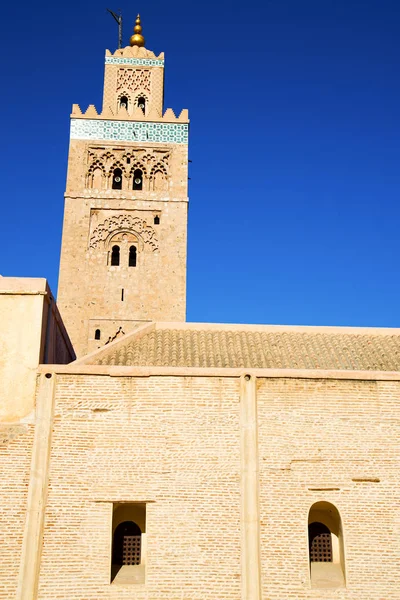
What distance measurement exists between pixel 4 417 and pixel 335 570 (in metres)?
5.65

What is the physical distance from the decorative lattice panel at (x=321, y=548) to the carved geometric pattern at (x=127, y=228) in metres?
13.0

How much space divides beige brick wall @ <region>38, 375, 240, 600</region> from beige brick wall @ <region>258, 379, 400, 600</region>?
0.56 m

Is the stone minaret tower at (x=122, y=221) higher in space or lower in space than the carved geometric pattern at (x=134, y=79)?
lower

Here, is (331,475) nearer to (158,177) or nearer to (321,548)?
(321,548)

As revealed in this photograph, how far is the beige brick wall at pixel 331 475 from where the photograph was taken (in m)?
9.48

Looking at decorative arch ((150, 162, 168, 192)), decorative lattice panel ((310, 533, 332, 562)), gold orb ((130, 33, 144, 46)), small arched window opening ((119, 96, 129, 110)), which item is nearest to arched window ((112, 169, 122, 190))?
decorative arch ((150, 162, 168, 192))

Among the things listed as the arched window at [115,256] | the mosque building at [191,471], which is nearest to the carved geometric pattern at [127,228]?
the arched window at [115,256]

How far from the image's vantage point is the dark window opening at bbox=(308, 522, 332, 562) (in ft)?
33.3

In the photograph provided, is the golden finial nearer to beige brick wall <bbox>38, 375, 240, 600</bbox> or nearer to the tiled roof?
the tiled roof

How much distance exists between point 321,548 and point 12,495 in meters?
4.92

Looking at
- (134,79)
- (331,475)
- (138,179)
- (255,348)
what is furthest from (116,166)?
(331,475)

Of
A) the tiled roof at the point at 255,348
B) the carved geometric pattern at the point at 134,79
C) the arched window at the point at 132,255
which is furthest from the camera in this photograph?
the carved geometric pattern at the point at 134,79

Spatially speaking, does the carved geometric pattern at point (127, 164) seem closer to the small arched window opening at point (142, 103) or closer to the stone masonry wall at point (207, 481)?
the small arched window opening at point (142, 103)

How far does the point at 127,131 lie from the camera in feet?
73.9
